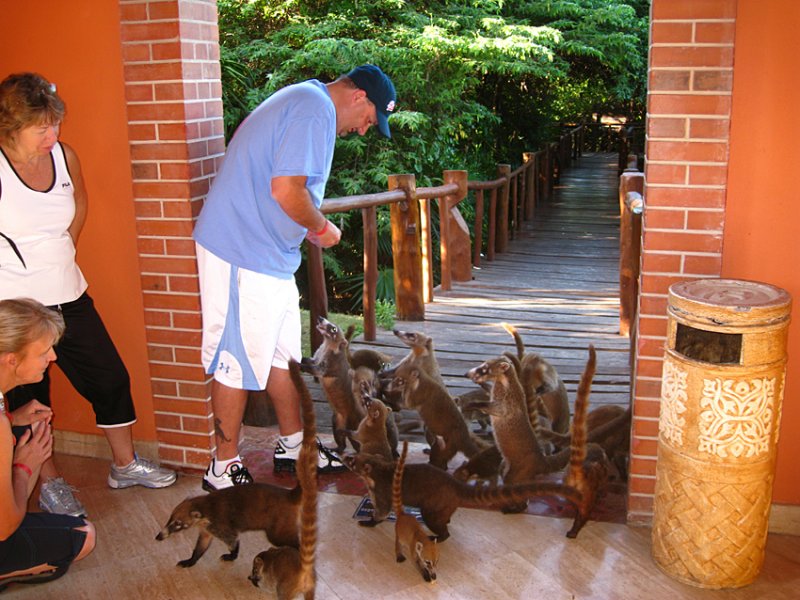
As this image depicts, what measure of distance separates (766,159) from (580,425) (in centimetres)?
122

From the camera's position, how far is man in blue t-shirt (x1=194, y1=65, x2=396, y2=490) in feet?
11.5

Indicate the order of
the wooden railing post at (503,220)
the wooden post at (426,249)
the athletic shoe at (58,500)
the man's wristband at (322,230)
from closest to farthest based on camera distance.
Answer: the man's wristband at (322,230), the athletic shoe at (58,500), the wooden post at (426,249), the wooden railing post at (503,220)

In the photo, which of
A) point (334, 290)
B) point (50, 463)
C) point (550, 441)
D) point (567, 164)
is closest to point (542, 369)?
point (550, 441)

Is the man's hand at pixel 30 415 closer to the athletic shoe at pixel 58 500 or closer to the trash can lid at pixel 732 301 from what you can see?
the athletic shoe at pixel 58 500

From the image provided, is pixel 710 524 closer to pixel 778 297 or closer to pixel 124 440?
pixel 778 297

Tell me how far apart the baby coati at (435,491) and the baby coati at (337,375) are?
0.85 m

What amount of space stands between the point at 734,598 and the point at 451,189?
595 cm

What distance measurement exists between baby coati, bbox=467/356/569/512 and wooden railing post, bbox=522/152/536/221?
1112cm

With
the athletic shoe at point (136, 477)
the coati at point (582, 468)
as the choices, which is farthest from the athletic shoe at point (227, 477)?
the coati at point (582, 468)

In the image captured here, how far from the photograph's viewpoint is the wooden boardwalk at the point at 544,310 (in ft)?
20.8

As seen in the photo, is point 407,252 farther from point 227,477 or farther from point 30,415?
point 30,415

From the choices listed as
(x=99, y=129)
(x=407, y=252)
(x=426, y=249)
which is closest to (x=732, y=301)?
(x=99, y=129)

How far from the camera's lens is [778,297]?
305cm

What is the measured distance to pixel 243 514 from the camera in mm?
3309
